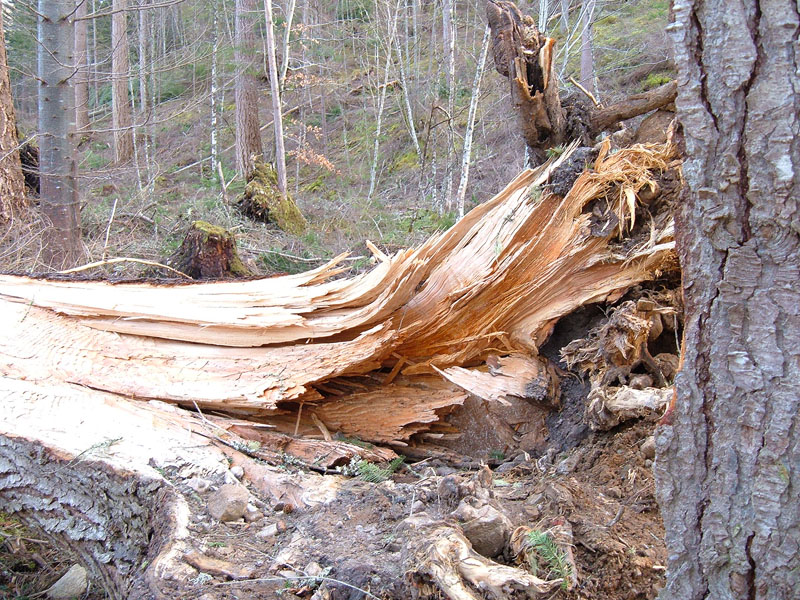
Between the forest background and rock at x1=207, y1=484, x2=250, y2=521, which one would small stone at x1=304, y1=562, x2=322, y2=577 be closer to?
rock at x1=207, y1=484, x2=250, y2=521

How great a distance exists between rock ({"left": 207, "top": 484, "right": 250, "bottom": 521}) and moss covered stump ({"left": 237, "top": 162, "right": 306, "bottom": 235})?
6.63 meters

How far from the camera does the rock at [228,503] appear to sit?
262cm

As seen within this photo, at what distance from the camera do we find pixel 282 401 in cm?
341

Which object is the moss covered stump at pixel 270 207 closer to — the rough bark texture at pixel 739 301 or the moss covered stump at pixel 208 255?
the moss covered stump at pixel 208 255

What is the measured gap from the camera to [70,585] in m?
3.17

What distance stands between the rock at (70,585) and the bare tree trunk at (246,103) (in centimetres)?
905

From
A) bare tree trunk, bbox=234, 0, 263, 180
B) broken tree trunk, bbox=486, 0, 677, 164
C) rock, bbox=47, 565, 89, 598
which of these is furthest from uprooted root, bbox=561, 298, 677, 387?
bare tree trunk, bbox=234, 0, 263, 180

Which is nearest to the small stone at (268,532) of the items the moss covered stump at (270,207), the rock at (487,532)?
the rock at (487,532)

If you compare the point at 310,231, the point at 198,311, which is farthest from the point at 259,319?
the point at 310,231

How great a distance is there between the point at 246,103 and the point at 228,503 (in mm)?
10610

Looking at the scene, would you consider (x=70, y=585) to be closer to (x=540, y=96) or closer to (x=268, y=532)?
(x=268, y=532)

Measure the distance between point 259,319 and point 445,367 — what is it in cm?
114

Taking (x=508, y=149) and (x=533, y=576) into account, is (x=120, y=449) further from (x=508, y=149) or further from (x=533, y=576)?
(x=508, y=149)

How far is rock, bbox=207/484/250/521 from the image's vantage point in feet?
8.59
